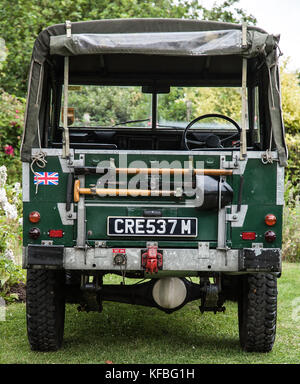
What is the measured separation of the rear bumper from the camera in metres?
4.83

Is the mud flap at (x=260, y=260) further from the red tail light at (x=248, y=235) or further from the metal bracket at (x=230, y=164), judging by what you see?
the metal bracket at (x=230, y=164)

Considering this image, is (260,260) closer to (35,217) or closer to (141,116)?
(35,217)

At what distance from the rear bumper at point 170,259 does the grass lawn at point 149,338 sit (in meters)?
0.81

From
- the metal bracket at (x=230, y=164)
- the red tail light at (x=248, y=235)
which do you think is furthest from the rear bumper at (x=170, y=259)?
the metal bracket at (x=230, y=164)

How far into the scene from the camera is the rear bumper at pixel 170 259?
A: 15.8ft

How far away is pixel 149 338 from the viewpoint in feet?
19.7

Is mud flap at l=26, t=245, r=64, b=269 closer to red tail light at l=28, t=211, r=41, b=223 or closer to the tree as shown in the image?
red tail light at l=28, t=211, r=41, b=223

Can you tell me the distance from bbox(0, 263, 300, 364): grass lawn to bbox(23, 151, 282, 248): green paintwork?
3.26ft

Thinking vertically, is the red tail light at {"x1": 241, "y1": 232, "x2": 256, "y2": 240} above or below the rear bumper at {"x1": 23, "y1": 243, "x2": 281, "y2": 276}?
above

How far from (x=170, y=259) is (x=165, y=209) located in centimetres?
39

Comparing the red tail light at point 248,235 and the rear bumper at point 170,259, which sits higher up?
the red tail light at point 248,235

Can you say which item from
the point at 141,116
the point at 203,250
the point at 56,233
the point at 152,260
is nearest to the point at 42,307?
the point at 56,233

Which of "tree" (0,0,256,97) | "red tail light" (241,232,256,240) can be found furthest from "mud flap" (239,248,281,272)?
"tree" (0,0,256,97)

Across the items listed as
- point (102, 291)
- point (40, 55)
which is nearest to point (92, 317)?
point (102, 291)
